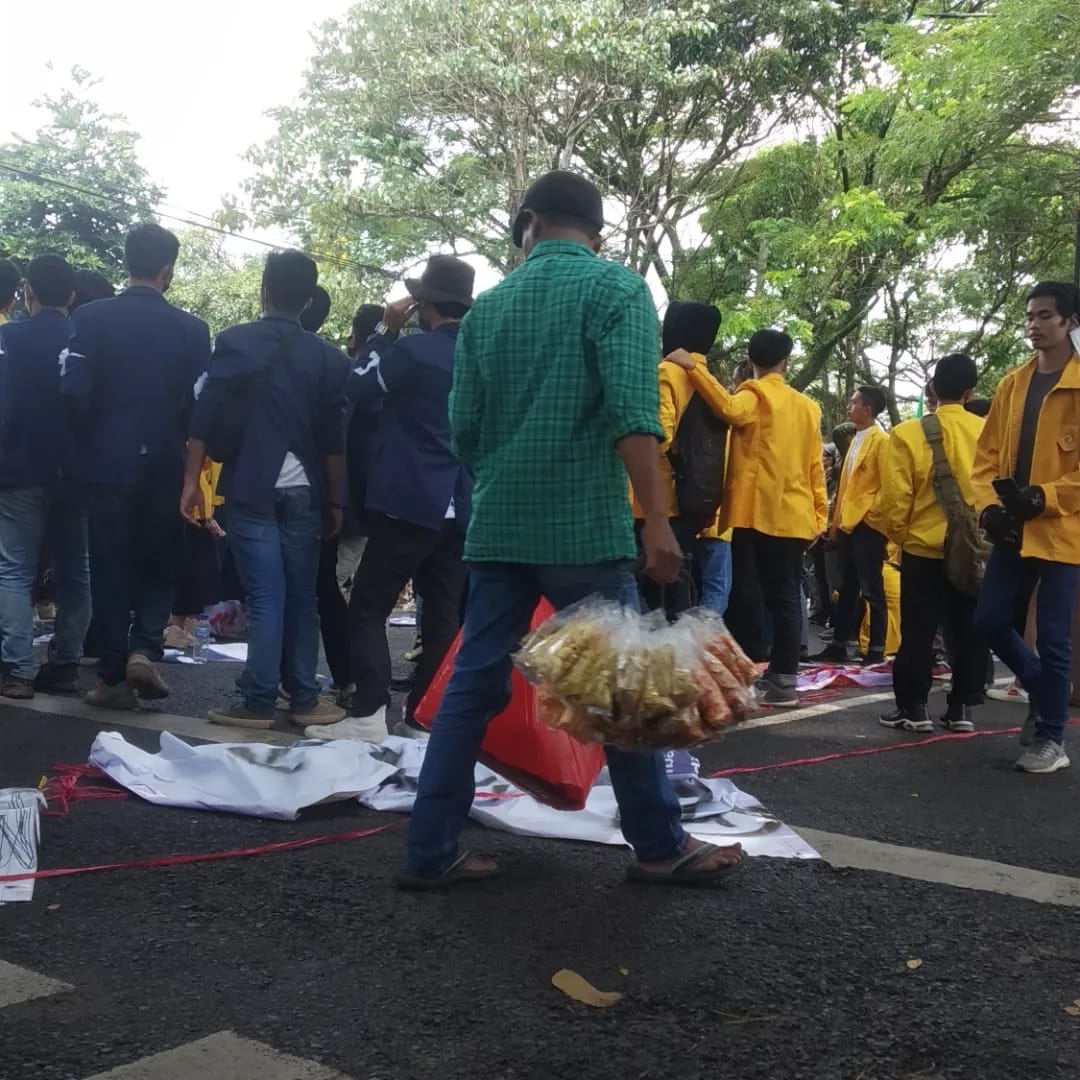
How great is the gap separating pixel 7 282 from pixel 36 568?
1575mm

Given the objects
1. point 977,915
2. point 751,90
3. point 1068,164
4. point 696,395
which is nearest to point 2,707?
point 696,395

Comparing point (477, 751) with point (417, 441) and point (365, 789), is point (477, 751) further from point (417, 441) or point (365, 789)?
point (417, 441)

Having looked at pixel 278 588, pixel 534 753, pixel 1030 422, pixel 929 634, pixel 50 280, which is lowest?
pixel 534 753

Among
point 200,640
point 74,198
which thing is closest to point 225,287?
point 74,198

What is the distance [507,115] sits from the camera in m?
20.4

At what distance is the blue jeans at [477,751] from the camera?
3324mm

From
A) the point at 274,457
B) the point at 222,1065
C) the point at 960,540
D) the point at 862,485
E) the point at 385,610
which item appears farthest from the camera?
the point at 862,485

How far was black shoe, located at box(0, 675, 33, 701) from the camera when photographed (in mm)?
6125

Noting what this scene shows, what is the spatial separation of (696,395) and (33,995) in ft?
15.0

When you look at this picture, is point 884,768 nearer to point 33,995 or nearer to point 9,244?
point 33,995

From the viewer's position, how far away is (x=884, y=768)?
5.32m

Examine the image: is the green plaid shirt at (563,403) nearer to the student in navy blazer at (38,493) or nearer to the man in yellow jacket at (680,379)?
the man in yellow jacket at (680,379)

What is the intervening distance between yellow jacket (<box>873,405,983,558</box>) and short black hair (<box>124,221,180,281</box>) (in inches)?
146

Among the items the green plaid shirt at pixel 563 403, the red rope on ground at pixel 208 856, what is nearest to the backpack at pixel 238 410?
the red rope on ground at pixel 208 856
